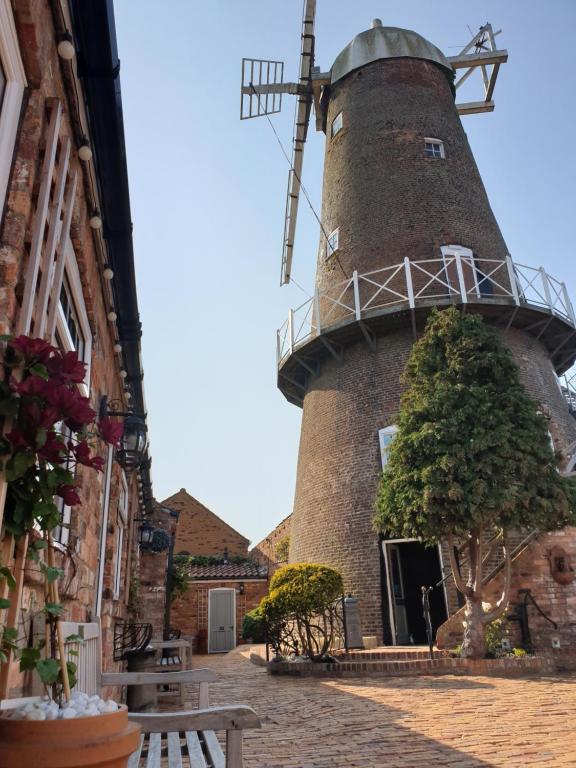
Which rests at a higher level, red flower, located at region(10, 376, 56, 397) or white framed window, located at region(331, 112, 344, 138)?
white framed window, located at region(331, 112, 344, 138)

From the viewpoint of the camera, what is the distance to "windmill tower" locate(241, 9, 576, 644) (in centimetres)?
1319

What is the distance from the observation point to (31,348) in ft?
6.64

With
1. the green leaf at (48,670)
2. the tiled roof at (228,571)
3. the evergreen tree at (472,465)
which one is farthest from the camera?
the tiled roof at (228,571)

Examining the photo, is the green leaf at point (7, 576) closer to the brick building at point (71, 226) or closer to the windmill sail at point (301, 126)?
the brick building at point (71, 226)

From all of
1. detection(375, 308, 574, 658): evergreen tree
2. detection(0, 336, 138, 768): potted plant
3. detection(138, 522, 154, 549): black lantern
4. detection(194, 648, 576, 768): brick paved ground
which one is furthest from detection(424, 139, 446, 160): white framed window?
detection(0, 336, 138, 768): potted plant

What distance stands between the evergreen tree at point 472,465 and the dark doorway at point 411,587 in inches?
96.4

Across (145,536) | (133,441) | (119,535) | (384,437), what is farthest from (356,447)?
(133,441)

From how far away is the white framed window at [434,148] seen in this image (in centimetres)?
1653

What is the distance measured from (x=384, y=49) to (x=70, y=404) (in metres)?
19.6

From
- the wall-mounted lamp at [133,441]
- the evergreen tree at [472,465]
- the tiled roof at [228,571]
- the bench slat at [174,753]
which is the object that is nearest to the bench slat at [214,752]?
the bench slat at [174,753]

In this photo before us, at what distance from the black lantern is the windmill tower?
148 inches

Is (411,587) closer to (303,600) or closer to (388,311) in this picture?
(303,600)

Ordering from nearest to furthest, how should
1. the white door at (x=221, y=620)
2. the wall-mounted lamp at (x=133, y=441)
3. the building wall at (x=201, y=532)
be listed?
1. the wall-mounted lamp at (x=133, y=441)
2. the white door at (x=221, y=620)
3. the building wall at (x=201, y=532)

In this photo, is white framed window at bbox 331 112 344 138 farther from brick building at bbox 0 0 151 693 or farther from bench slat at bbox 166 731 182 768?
bench slat at bbox 166 731 182 768
